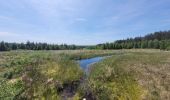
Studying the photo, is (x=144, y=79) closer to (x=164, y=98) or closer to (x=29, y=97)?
(x=164, y=98)

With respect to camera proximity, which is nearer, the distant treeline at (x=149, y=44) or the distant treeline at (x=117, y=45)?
the distant treeline at (x=149, y=44)

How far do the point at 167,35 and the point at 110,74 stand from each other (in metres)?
117

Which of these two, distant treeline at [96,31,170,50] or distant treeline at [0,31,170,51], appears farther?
distant treeline at [0,31,170,51]

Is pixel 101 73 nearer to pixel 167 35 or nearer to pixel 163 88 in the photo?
pixel 163 88

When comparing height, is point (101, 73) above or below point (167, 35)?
below

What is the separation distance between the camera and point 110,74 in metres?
27.9

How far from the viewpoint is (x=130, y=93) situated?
20656 mm

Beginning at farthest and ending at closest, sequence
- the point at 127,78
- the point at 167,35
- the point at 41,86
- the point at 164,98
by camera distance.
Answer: the point at 167,35
the point at 127,78
the point at 41,86
the point at 164,98

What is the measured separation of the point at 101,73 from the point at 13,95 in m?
12.7

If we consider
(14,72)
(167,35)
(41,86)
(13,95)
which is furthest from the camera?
(167,35)

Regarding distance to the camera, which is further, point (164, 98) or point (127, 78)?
point (127, 78)

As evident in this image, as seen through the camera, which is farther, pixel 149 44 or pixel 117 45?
pixel 117 45

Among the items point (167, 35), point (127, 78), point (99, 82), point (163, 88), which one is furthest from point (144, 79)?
point (167, 35)

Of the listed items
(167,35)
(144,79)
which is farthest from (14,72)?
(167,35)
